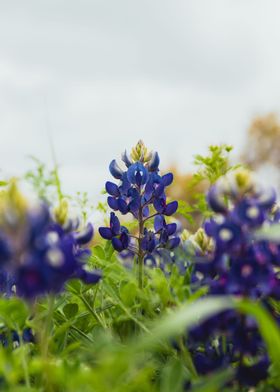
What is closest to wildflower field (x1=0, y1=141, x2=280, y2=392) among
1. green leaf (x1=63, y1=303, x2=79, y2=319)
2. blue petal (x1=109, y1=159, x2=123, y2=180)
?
green leaf (x1=63, y1=303, x2=79, y2=319)

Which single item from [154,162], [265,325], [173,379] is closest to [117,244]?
[154,162]

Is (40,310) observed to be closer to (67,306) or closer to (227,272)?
(67,306)

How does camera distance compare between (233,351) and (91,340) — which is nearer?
(233,351)

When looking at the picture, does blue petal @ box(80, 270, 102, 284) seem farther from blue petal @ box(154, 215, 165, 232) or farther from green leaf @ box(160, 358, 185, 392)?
blue petal @ box(154, 215, 165, 232)

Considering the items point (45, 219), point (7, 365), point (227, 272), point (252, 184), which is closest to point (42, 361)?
point (7, 365)

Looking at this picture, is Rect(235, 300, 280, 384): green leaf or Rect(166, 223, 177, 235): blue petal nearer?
Rect(235, 300, 280, 384): green leaf

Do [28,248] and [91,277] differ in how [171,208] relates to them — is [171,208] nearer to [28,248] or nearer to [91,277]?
[91,277]

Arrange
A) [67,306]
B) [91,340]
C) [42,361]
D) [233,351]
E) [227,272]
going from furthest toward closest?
[67,306] → [91,340] → [233,351] → [227,272] → [42,361]
